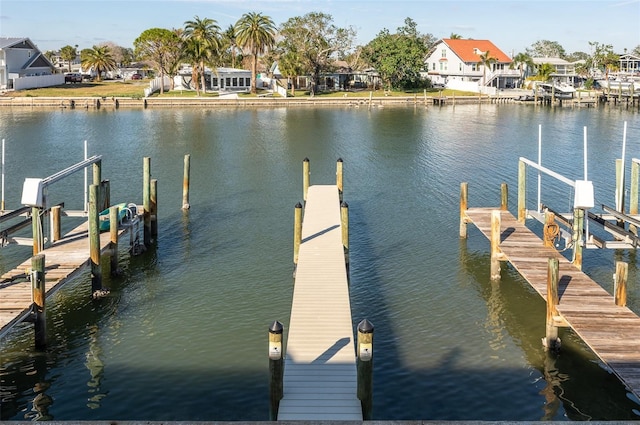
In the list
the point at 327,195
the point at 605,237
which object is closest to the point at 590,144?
the point at 605,237

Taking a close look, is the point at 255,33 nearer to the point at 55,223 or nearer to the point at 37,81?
the point at 37,81

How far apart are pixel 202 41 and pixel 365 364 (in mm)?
90970

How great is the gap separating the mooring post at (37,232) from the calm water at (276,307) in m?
1.77

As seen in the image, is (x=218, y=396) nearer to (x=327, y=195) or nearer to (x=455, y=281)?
(x=455, y=281)

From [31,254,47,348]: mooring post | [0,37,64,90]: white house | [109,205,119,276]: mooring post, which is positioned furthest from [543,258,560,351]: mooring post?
[0,37,64,90]: white house

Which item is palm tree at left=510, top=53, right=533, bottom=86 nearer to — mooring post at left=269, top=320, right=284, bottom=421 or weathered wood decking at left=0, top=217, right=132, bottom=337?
weathered wood decking at left=0, top=217, right=132, bottom=337

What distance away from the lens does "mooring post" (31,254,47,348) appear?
18.3 meters

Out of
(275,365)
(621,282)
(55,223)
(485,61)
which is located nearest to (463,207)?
(621,282)

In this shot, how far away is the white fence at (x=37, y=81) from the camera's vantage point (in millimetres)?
102812

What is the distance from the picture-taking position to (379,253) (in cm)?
2838

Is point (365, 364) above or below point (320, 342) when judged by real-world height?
above

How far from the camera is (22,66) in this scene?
107 meters

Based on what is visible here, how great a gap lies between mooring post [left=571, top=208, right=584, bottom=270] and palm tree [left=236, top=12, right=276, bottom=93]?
81651 millimetres

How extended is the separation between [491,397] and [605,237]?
654 inches
